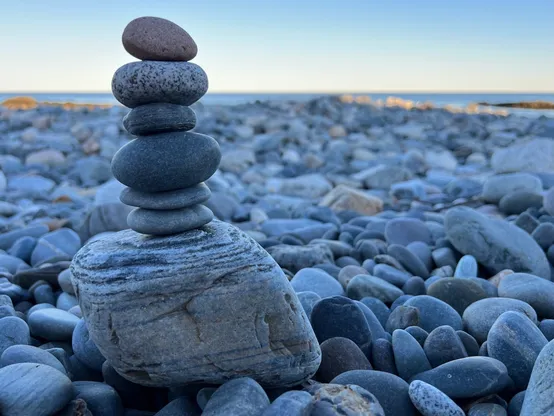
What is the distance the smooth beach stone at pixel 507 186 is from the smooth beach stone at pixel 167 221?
4.21m

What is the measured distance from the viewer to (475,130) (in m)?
15.4

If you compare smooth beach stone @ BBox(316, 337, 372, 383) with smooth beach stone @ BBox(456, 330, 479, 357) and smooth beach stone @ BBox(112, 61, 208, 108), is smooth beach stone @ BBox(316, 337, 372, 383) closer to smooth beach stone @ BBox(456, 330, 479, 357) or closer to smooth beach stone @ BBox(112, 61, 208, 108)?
smooth beach stone @ BBox(456, 330, 479, 357)

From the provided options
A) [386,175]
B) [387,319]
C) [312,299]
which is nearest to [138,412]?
[312,299]

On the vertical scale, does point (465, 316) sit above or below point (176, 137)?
below

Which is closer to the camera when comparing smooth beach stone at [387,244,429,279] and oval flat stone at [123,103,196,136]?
oval flat stone at [123,103,196,136]

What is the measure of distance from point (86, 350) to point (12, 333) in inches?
13.9

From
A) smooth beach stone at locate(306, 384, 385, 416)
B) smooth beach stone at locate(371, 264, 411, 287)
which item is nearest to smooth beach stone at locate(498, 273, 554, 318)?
smooth beach stone at locate(371, 264, 411, 287)

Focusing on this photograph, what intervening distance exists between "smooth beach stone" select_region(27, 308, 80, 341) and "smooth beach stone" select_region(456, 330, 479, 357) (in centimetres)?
171

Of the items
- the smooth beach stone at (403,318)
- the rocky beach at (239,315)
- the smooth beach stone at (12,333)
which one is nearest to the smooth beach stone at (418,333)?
the rocky beach at (239,315)

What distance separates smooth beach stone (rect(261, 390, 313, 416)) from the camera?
1.73 meters

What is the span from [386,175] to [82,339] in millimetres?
6481

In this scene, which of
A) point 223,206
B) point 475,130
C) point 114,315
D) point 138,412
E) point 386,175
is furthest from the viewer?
point 475,130

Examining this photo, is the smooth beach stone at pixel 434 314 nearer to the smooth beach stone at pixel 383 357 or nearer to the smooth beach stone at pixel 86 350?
the smooth beach stone at pixel 383 357

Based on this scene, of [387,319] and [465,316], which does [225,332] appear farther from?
[465,316]
